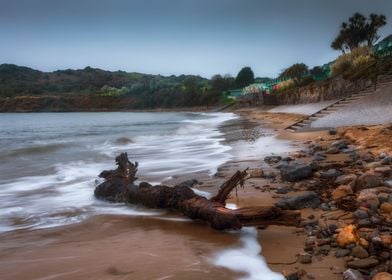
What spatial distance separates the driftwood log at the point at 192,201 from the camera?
Answer: 4.72 metres

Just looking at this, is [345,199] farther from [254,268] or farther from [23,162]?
[23,162]

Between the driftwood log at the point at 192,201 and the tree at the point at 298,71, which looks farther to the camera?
the tree at the point at 298,71

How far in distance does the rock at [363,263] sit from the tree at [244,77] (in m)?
89.2

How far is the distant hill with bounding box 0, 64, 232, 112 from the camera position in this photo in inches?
3713

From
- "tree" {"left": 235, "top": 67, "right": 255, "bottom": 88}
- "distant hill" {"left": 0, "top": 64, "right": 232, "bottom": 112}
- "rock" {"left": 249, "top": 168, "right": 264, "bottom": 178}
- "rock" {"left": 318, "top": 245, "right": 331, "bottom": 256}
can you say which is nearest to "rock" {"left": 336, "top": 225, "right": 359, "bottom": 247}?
"rock" {"left": 318, "top": 245, "right": 331, "bottom": 256}

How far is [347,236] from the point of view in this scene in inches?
158

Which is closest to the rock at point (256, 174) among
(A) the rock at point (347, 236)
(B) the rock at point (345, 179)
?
(B) the rock at point (345, 179)

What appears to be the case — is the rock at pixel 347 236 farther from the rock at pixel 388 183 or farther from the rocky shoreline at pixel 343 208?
the rock at pixel 388 183

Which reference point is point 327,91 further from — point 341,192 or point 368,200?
point 368,200

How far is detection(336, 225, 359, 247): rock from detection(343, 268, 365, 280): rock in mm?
622

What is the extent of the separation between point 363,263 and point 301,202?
2012mm

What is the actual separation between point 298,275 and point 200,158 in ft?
27.9

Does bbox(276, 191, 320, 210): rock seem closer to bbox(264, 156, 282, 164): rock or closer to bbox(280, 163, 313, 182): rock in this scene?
bbox(280, 163, 313, 182): rock

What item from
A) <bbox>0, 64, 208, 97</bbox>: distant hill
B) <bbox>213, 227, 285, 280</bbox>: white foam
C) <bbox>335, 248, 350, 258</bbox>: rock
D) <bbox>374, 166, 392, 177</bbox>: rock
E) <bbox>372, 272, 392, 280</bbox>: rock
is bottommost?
<bbox>213, 227, 285, 280</bbox>: white foam
